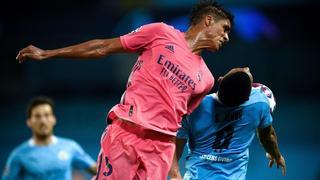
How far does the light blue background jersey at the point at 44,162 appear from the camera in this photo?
7.46 meters

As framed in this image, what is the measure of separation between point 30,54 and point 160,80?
0.82 metres

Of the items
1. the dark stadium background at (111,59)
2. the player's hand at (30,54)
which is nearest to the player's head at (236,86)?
the player's hand at (30,54)

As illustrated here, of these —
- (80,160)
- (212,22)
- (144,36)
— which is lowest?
(80,160)

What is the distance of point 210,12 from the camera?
190 inches

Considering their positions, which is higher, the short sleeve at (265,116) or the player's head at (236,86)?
the player's head at (236,86)

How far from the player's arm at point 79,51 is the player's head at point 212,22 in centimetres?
58

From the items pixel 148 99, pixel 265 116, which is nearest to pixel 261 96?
pixel 265 116

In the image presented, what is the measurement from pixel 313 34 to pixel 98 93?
499cm

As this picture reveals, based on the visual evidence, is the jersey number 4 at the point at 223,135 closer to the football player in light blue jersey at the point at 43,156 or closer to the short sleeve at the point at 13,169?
the football player in light blue jersey at the point at 43,156

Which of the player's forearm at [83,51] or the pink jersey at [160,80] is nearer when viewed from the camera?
the player's forearm at [83,51]

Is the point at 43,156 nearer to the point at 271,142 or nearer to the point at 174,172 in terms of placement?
the point at 174,172

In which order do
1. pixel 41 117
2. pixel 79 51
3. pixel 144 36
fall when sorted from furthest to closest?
1. pixel 41 117
2. pixel 144 36
3. pixel 79 51

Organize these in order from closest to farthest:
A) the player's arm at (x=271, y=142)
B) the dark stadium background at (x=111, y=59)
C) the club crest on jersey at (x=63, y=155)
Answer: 1. the player's arm at (x=271, y=142)
2. the club crest on jersey at (x=63, y=155)
3. the dark stadium background at (x=111, y=59)

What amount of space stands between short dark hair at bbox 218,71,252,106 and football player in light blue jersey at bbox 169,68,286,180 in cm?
2
